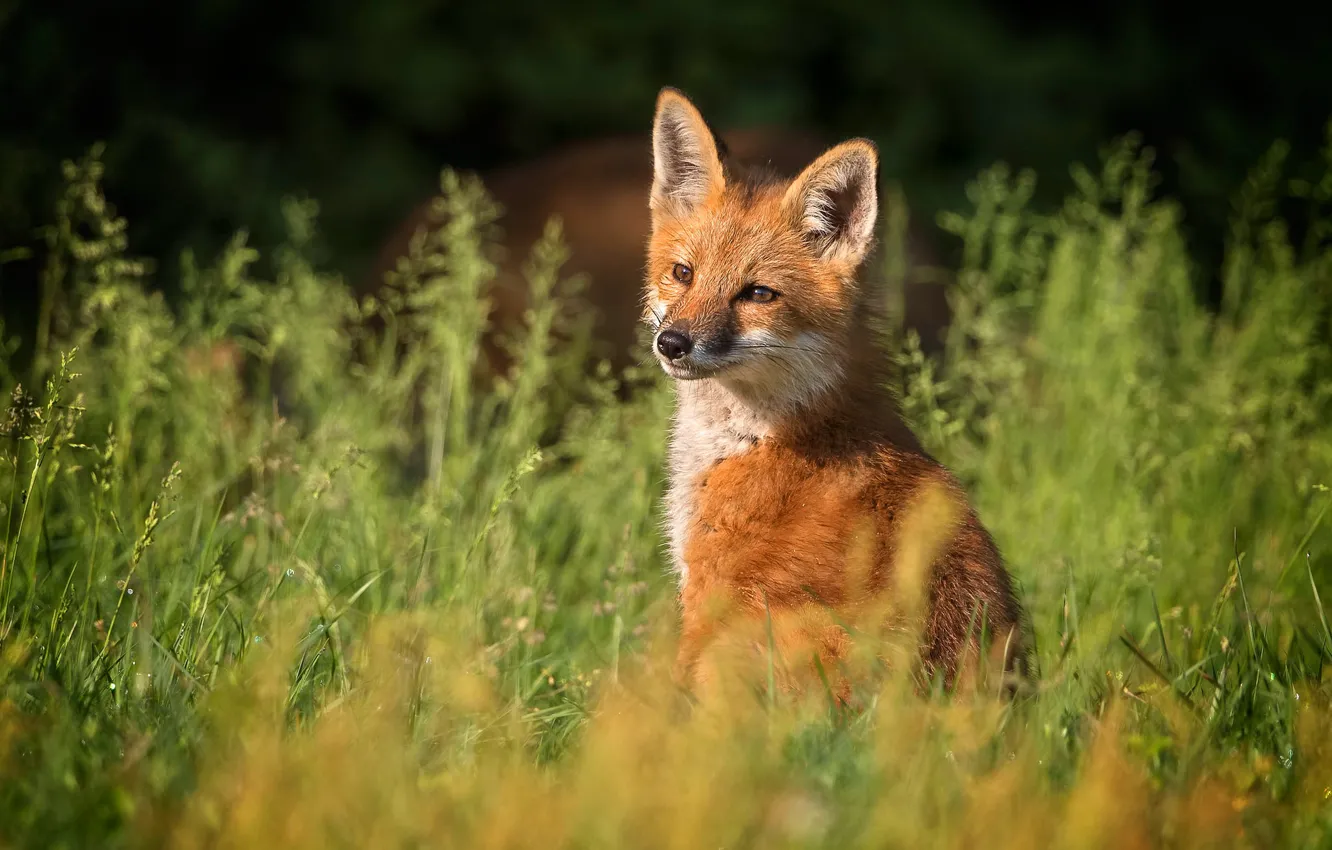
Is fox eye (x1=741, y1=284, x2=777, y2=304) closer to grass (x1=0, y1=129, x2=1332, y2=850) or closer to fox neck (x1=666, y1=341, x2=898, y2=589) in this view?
fox neck (x1=666, y1=341, x2=898, y2=589)

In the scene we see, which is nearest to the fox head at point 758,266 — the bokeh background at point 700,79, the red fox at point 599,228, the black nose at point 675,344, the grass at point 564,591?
the black nose at point 675,344

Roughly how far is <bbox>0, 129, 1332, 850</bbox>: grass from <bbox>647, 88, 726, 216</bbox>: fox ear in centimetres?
66

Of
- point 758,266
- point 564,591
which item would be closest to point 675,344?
point 758,266

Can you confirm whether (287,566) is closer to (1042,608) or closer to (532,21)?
(1042,608)

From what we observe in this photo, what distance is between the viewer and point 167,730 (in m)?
2.40

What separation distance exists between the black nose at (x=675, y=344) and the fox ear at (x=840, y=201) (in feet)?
1.70

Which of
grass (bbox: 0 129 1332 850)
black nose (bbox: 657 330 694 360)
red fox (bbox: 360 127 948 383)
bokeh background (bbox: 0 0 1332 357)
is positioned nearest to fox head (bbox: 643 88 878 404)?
black nose (bbox: 657 330 694 360)

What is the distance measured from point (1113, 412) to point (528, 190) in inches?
121

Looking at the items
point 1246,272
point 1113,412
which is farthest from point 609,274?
point 1246,272

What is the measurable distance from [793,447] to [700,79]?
16.3 feet

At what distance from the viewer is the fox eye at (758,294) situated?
3.48m

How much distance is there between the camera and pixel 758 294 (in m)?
3.49

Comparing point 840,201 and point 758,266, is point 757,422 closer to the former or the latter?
point 758,266

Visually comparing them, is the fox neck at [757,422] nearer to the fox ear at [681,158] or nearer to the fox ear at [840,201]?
the fox ear at [840,201]
